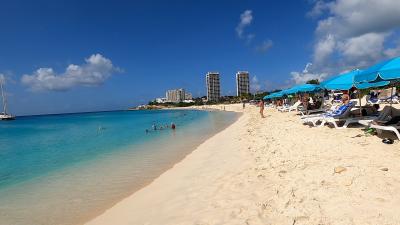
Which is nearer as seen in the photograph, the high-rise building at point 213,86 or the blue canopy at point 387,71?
the blue canopy at point 387,71

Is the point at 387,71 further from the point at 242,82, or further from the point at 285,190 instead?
the point at 242,82

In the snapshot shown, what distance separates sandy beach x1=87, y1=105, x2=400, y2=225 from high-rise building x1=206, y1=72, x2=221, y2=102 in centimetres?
14982

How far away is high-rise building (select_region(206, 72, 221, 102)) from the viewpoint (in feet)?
513

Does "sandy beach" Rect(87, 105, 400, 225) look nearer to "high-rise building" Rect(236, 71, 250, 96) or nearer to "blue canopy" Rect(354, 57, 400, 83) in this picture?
"blue canopy" Rect(354, 57, 400, 83)

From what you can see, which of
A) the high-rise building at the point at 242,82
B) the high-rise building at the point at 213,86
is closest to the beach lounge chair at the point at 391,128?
the high-rise building at the point at 242,82

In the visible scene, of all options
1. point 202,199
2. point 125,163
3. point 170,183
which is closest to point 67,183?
point 125,163

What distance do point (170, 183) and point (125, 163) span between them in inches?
150

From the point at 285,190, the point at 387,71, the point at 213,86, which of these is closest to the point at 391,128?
the point at 387,71

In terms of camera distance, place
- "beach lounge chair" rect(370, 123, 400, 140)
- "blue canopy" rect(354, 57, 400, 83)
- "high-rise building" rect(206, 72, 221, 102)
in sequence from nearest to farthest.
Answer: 1. "blue canopy" rect(354, 57, 400, 83)
2. "beach lounge chair" rect(370, 123, 400, 140)
3. "high-rise building" rect(206, 72, 221, 102)

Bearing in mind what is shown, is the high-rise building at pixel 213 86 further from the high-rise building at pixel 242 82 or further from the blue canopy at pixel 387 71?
the blue canopy at pixel 387 71

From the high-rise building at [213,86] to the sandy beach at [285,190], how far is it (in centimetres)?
14982

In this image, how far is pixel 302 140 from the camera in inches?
328

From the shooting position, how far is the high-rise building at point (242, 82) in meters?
144

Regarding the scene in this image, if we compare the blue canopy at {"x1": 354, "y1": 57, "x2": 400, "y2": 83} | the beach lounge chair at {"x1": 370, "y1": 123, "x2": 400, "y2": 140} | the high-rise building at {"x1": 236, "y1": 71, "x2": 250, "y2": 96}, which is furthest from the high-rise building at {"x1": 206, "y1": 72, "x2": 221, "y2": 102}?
the blue canopy at {"x1": 354, "y1": 57, "x2": 400, "y2": 83}
